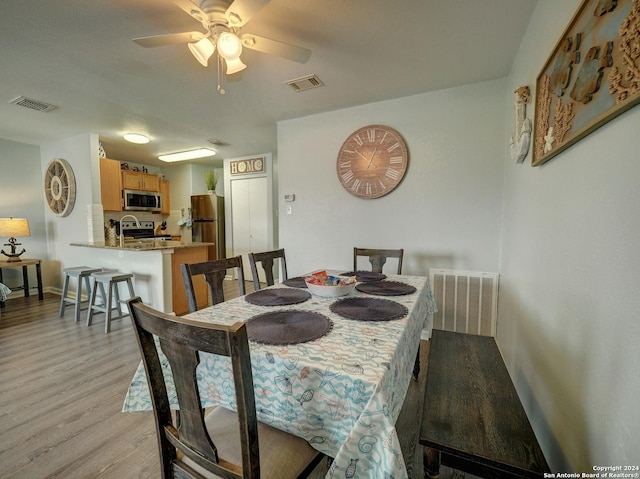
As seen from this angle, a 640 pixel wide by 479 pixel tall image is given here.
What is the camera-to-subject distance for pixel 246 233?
208 inches

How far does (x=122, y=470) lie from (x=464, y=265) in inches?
108

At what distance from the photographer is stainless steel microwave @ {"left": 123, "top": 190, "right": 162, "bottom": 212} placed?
16.2 ft

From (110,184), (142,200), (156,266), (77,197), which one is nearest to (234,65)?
(156,266)

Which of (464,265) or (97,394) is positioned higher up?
(464,265)

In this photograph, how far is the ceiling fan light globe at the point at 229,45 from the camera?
1437mm

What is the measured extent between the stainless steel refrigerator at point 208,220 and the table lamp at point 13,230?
7.71 feet

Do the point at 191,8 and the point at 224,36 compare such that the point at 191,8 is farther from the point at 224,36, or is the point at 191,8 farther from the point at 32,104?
the point at 32,104

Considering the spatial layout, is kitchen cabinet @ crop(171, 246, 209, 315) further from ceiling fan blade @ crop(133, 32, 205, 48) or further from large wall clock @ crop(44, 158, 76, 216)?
ceiling fan blade @ crop(133, 32, 205, 48)

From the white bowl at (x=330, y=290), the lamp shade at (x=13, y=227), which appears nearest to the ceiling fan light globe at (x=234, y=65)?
the white bowl at (x=330, y=290)

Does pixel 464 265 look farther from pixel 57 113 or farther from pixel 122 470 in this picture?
pixel 57 113

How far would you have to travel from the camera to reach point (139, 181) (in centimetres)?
518

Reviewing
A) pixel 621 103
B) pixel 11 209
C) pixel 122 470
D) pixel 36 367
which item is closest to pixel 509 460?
pixel 621 103

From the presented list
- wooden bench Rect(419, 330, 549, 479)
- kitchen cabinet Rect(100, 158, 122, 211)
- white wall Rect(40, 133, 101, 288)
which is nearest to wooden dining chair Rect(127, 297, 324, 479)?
wooden bench Rect(419, 330, 549, 479)

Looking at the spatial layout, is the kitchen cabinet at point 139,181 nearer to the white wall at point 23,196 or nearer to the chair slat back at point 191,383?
the white wall at point 23,196
